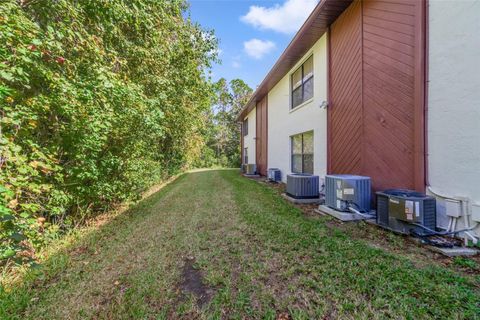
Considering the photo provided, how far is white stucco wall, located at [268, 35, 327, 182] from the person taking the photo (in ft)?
21.1

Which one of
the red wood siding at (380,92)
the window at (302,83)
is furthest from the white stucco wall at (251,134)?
the red wood siding at (380,92)

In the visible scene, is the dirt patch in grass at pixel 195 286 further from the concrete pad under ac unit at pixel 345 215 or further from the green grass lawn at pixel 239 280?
the concrete pad under ac unit at pixel 345 215

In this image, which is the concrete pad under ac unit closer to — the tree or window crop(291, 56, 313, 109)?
window crop(291, 56, 313, 109)

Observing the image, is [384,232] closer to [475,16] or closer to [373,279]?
[373,279]

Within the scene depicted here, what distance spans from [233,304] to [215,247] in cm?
129

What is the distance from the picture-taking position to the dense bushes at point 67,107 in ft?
7.31

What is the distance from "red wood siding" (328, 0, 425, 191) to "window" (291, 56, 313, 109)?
1.38 meters

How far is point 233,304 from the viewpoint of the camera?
76.7 inches

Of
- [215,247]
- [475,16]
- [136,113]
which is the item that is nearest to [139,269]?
[215,247]

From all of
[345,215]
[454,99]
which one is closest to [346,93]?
[454,99]

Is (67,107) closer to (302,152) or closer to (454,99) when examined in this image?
(454,99)

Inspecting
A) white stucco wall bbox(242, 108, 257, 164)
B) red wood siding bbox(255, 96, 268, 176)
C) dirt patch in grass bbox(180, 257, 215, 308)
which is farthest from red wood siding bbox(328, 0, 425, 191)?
white stucco wall bbox(242, 108, 257, 164)

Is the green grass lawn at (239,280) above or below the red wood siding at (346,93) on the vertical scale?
below

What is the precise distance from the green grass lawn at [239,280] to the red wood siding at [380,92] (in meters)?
1.54
